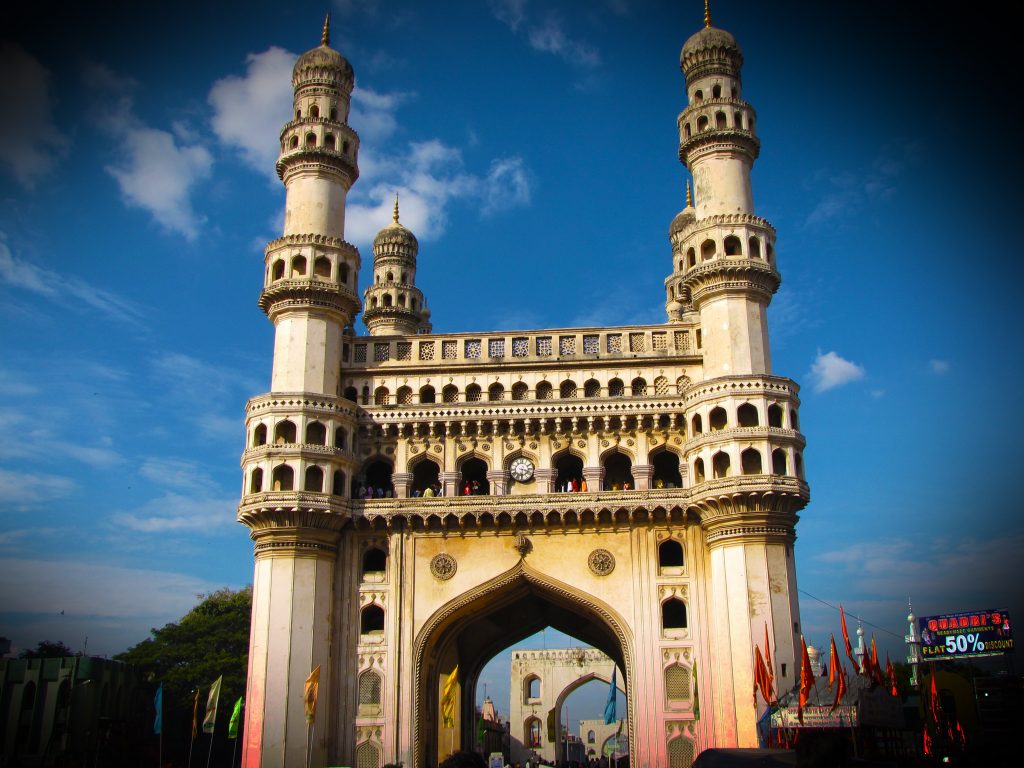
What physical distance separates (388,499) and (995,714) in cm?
2715

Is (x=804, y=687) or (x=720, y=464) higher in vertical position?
(x=720, y=464)

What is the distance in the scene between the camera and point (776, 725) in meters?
27.9

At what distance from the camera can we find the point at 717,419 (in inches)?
1362

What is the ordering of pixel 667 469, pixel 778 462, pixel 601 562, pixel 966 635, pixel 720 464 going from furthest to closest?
1. pixel 966 635
2. pixel 667 469
3. pixel 601 562
4. pixel 720 464
5. pixel 778 462

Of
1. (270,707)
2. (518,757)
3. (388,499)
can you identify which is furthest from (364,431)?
(518,757)

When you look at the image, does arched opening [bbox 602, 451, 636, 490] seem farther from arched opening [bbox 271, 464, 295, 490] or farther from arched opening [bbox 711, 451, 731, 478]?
arched opening [bbox 271, 464, 295, 490]

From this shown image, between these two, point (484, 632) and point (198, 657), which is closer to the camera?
point (484, 632)

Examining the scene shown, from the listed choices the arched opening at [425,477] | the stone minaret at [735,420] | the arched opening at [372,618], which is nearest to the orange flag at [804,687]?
the stone minaret at [735,420]

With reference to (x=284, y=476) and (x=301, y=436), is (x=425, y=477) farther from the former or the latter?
(x=284, y=476)

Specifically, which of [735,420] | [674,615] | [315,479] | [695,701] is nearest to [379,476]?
[315,479]

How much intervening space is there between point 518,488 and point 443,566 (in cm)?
376

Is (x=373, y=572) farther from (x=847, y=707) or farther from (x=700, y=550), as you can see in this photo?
(x=847, y=707)

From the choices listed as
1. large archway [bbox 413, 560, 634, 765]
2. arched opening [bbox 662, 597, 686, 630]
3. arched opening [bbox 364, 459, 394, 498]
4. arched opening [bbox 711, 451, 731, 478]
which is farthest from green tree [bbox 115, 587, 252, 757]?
arched opening [bbox 711, 451, 731, 478]

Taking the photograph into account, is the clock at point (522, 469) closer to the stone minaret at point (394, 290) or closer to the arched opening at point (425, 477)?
the arched opening at point (425, 477)
